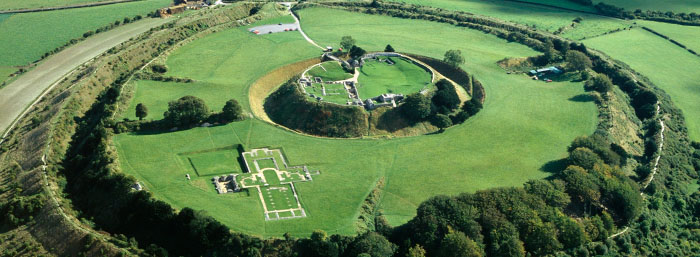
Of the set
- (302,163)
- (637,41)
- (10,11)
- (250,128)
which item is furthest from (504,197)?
(10,11)

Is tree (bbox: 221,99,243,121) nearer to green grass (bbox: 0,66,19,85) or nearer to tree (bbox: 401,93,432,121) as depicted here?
tree (bbox: 401,93,432,121)

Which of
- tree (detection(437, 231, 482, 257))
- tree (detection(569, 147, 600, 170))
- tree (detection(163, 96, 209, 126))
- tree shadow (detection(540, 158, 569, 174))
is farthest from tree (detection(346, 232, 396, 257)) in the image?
tree (detection(163, 96, 209, 126))

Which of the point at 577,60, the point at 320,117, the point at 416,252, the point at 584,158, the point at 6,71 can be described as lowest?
the point at 6,71

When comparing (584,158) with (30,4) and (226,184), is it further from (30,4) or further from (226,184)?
(30,4)

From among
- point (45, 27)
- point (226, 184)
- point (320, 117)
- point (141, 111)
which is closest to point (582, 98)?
point (320, 117)

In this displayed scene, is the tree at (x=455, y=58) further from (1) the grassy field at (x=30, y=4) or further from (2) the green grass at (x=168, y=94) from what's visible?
(1) the grassy field at (x=30, y=4)

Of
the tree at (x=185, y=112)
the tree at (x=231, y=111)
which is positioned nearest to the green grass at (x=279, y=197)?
the tree at (x=231, y=111)
